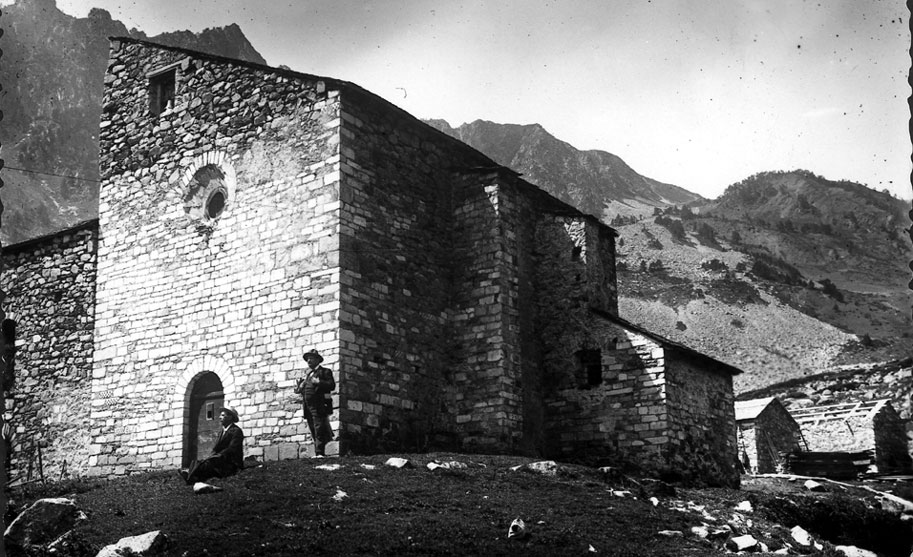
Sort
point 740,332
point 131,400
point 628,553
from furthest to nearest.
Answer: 1. point 740,332
2. point 131,400
3. point 628,553

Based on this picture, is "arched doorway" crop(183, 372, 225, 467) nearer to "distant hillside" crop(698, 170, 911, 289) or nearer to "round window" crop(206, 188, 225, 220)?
"round window" crop(206, 188, 225, 220)

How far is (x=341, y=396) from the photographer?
1856cm

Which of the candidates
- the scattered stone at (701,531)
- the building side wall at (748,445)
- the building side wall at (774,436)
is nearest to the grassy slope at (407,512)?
the scattered stone at (701,531)

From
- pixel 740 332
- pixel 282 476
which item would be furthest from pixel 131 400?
pixel 740 332

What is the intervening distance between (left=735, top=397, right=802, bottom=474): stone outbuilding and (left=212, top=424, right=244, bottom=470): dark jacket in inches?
924

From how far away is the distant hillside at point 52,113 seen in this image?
2707 inches

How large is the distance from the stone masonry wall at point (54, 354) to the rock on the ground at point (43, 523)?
9.78 metres

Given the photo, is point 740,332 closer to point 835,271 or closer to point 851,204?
point 835,271

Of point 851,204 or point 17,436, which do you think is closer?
point 17,436

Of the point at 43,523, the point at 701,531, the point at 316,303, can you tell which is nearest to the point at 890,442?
the point at 701,531

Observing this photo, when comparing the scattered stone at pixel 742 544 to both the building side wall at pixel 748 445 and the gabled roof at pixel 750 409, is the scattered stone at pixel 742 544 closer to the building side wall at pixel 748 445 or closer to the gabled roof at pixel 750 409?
the gabled roof at pixel 750 409

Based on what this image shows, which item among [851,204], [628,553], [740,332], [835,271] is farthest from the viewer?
[851,204]

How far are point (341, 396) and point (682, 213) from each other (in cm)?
7939

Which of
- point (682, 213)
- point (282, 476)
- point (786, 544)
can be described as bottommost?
point (786, 544)
